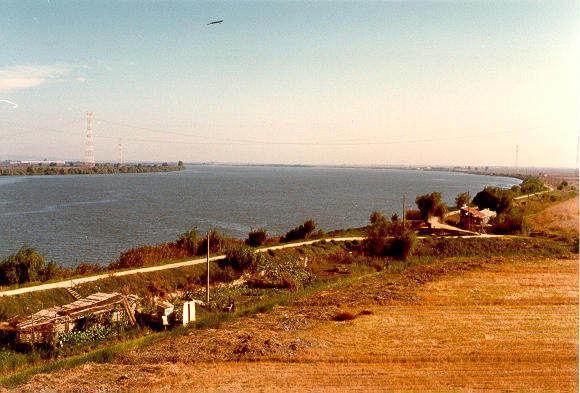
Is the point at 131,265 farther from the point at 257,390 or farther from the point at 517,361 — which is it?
the point at 517,361

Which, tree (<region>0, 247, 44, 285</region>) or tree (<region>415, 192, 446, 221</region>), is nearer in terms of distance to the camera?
tree (<region>0, 247, 44, 285</region>)

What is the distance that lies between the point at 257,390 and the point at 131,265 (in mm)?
14931

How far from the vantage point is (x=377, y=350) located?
12.7m

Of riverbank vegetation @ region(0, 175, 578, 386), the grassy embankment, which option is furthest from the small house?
the grassy embankment

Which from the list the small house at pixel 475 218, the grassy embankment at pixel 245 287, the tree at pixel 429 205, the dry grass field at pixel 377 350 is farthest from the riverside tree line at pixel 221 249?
the dry grass field at pixel 377 350

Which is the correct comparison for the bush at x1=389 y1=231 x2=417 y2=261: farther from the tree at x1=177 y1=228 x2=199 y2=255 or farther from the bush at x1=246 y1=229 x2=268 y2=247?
the tree at x1=177 y1=228 x2=199 y2=255

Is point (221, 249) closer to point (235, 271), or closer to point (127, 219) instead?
point (235, 271)

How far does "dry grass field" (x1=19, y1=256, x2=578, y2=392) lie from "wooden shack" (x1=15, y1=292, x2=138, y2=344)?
8.19 feet

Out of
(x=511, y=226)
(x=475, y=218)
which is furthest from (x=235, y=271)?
(x=511, y=226)

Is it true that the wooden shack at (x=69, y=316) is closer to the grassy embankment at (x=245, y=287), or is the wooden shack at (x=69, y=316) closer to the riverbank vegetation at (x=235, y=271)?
the riverbank vegetation at (x=235, y=271)

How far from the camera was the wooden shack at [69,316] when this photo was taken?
43.8ft

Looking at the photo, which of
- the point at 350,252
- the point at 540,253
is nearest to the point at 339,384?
the point at 350,252

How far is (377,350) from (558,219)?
35791mm

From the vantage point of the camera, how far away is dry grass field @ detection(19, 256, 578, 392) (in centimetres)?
1053
